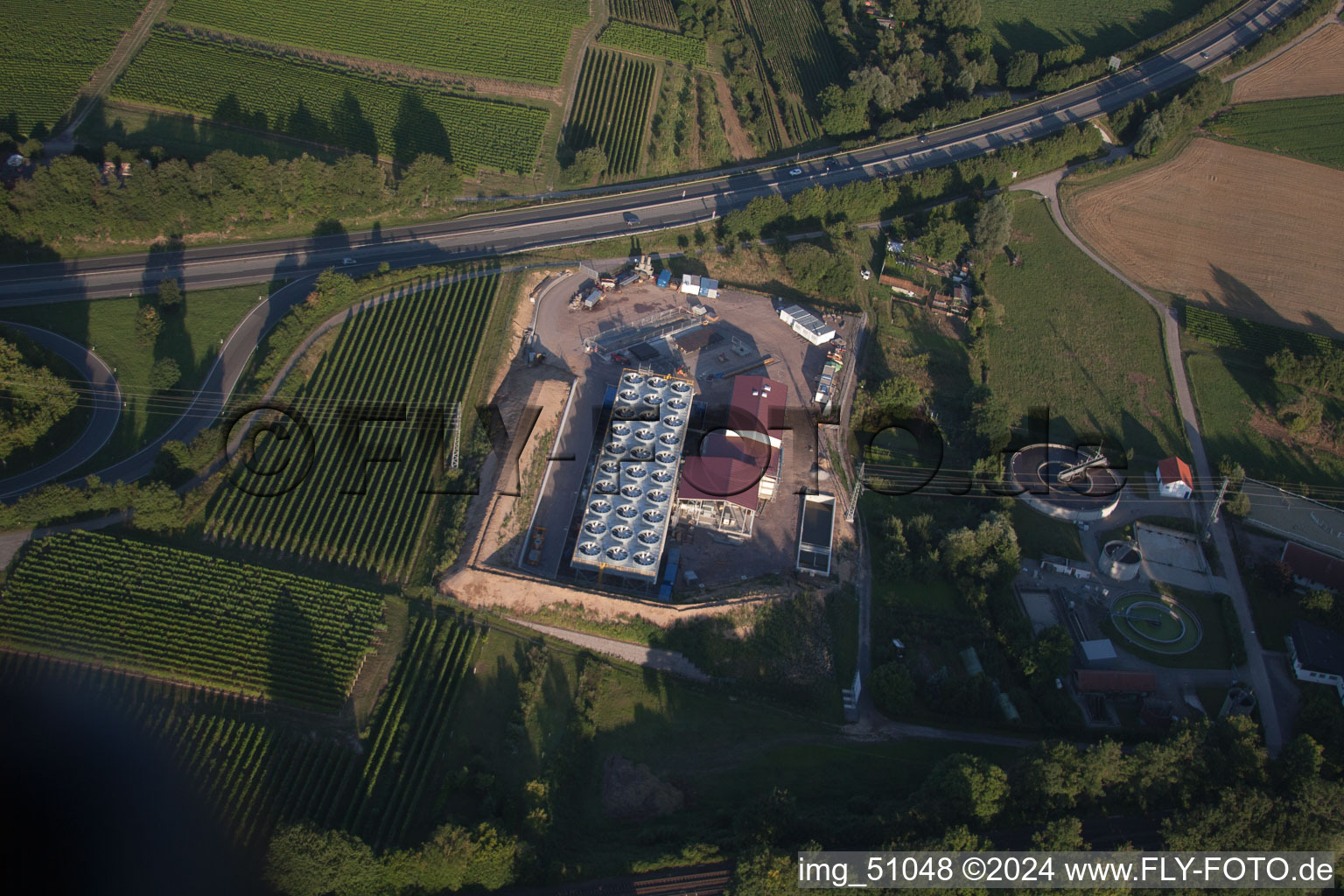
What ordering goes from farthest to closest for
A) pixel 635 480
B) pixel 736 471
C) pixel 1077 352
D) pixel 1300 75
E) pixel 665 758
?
1. pixel 1300 75
2. pixel 1077 352
3. pixel 736 471
4. pixel 635 480
5. pixel 665 758

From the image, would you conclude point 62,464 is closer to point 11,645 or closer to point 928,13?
point 11,645

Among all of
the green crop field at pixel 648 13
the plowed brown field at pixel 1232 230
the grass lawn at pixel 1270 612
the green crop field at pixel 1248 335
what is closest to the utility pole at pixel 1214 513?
the grass lawn at pixel 1270 612

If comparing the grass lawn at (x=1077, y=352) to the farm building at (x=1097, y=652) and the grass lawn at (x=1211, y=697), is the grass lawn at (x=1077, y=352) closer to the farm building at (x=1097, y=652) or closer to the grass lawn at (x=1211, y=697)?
the farm building at (x=1097, y=652)

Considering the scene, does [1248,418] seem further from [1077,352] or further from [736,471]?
[736,471]

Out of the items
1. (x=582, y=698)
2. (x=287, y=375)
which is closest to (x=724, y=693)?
(x=582, y=698)

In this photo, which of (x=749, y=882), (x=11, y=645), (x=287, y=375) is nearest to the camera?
(x=749, y=882)

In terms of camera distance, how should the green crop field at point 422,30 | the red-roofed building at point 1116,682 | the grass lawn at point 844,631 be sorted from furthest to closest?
the green crop field at point 422,30
the grass lawn at point 844,631
the red-roofed building at point 1116,682

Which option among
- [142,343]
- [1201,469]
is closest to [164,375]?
[142,343]
